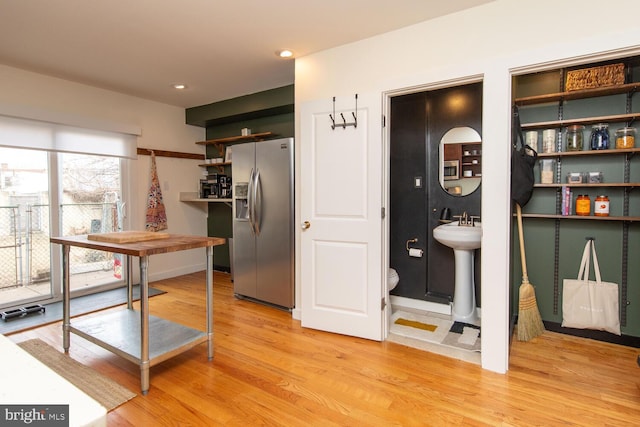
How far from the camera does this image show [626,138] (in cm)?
256

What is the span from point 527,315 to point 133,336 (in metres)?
3.05

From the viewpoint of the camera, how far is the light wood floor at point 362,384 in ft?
6.13

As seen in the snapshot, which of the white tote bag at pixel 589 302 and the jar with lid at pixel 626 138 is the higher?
the jar with lid at pixel 626 138

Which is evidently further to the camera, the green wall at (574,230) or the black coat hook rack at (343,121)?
the black coat hook rack at (343,121)

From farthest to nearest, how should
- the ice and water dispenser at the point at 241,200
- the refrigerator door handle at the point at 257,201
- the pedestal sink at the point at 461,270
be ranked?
the ice and water dispenser at the point at 241,200 < the refrigerator door handle at the point at 257,201 < the pedestal sink at the point at 461,270

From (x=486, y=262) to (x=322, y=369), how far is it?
135 cm

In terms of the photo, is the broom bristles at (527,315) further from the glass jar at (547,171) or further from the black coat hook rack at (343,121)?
the black coat hook rack at (343,121)

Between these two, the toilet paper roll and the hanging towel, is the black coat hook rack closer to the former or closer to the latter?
the toilet paper roll

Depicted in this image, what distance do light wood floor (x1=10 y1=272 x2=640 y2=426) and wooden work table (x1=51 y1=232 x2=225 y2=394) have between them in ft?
0.64

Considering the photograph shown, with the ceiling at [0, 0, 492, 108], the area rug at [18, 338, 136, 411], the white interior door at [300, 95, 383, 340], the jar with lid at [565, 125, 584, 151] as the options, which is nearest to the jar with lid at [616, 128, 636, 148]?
the jar with lid at [565, 125, 584, 151]

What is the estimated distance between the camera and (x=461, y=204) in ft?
11.0

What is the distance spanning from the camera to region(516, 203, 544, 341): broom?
9.23 ft
